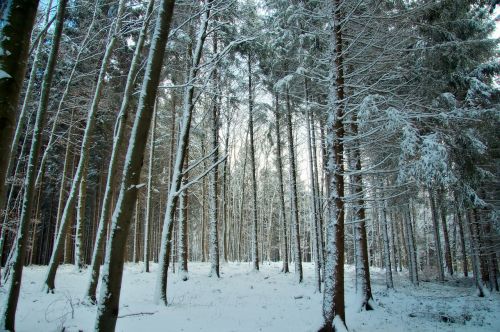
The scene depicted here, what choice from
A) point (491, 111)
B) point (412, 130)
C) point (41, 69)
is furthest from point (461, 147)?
point (41, 69)

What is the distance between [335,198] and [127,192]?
4.75 meters

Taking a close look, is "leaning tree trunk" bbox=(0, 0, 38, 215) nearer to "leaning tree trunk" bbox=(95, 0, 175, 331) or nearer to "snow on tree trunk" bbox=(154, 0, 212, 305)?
"leaning tree trunk" bbox=(95, 0, 175, 331)

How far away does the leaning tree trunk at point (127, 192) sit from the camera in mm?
3887

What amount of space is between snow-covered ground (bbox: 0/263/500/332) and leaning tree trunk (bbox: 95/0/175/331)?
2.50 metres

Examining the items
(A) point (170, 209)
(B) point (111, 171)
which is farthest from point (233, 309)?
(B) point (111, 171)

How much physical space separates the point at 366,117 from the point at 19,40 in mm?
6611

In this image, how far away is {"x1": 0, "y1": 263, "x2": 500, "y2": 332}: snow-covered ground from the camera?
6.52m

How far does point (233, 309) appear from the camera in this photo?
8.64 meters

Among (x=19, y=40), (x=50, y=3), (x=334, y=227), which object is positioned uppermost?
(x=50, y=3)

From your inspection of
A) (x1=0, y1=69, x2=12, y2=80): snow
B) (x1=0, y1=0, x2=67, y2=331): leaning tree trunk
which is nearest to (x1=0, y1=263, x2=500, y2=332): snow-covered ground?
(x1=0, y1=0, x2=67, y2=331): leaning tree trunk

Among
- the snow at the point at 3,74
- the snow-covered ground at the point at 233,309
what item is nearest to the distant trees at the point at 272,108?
the snow at the point at 3,74

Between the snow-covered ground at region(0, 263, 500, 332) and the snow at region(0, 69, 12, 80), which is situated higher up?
the snow at region(0, 69, 12, 80)

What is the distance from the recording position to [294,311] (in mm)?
9008

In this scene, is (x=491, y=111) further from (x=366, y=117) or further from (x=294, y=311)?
(x=294, y=311)
